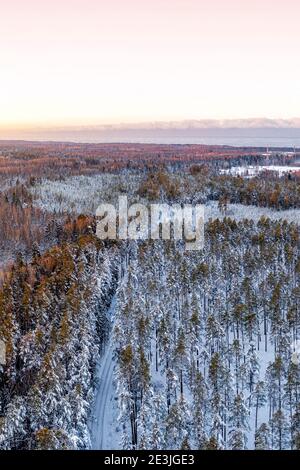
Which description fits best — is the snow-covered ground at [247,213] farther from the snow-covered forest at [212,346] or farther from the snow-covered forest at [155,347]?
the snow-covered forest at [212,346]

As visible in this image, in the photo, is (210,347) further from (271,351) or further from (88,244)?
(88,244)

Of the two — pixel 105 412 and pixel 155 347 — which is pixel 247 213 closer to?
pixel 155 347

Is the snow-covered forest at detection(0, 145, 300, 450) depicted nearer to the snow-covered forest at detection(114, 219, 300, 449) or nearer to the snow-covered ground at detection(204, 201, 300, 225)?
the snow-covered forest at detection(114, 219, 300, 449)

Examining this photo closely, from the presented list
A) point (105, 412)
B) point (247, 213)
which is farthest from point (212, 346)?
point (247, 213)

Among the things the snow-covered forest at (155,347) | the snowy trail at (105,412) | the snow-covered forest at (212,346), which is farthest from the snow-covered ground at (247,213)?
the snowy trail at (105,412)

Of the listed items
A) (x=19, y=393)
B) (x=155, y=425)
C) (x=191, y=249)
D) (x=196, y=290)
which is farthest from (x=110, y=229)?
(x=155, y=425)
